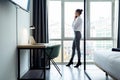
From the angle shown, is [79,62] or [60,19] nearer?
[79,62]

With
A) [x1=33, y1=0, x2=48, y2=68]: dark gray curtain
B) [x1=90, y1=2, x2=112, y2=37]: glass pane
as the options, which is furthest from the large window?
[x1=33, y1=0, x2=48, y2=68]: dark gray curtain

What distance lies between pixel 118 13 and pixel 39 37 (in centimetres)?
215

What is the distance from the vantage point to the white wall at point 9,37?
2.78 meters

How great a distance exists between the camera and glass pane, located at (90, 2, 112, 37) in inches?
220

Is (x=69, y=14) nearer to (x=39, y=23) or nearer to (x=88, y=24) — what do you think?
(x=88, y=24)

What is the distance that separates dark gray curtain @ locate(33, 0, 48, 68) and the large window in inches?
16.7

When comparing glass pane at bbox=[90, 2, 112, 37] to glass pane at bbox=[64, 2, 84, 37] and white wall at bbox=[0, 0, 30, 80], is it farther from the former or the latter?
white wall at bbox=[0, 0, 30, 80]

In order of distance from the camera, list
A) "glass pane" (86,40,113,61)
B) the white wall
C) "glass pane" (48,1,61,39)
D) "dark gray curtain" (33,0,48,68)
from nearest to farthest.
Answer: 1. the white wall
2. "dark gray curtain" (33,0,48,68)
3. "glass pane" (86,40,113,61)
4. "glass pane" (48,1,61,39)

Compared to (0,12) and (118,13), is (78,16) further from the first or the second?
(0,12)

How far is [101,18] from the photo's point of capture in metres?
5.65

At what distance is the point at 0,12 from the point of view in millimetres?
2641

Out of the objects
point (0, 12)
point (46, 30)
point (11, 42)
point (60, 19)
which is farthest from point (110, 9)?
point (0, 12)

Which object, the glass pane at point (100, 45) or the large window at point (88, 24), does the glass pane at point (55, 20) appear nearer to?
the large window at point (88, 24)

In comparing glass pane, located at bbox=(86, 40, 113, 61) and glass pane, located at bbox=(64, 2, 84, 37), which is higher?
glass pane, located at bbox=(64, 2, 84, 37)
